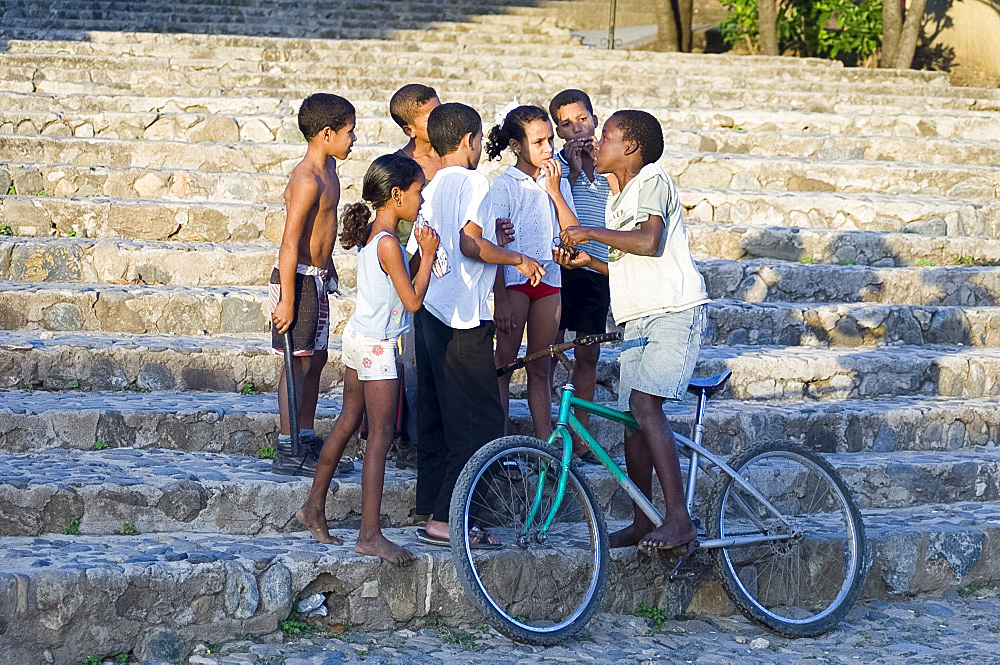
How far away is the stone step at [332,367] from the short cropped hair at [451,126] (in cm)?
150

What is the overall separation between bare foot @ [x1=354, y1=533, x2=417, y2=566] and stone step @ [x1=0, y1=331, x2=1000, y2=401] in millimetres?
1402

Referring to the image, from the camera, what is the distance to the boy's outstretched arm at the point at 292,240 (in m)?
4.22

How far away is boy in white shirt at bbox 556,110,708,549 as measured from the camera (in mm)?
3963

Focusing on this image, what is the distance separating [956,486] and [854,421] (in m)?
0.52

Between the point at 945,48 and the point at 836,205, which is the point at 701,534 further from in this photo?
the point at 945,48

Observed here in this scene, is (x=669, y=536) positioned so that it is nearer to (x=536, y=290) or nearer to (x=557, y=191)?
(x=536, y=290)

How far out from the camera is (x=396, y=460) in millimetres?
4590

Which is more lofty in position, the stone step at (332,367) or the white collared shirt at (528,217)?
the white collared shirt at (528,217)

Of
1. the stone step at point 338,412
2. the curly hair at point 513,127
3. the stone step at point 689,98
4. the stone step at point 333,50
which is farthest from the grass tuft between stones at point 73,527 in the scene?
the stone step at point 333,50

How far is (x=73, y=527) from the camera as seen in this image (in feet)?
13.0

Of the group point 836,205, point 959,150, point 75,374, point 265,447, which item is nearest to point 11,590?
point 265,447

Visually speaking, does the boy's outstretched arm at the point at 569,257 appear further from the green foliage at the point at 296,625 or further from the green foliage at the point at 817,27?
the green foliage at the point at 817,27

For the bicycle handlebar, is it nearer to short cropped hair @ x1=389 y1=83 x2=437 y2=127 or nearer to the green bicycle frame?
the green bicycle frame

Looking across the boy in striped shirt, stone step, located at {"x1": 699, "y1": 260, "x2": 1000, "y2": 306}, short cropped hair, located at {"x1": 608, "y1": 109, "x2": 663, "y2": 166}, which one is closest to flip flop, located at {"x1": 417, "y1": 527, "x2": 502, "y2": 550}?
the boy in striped shirt
